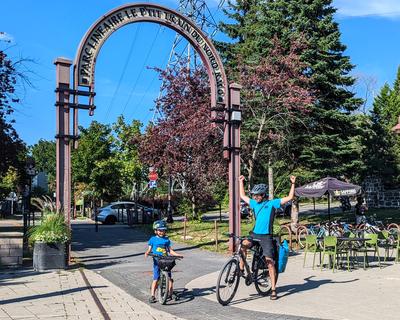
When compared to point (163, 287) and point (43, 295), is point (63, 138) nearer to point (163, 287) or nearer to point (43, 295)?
point (43, 295)

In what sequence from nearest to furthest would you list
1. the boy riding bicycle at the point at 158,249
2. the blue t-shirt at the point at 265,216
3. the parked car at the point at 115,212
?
the boy riding bicycle at the point at 158,249 → the blue t-shirt at the point at 265,216 → the parked car at the point at 115,212

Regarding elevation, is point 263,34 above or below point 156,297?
above

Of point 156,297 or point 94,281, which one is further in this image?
point 94,281

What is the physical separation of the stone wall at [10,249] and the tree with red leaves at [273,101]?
8898mm

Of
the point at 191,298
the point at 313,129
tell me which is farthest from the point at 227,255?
the point at 313,129

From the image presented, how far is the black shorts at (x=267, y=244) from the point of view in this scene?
8.37 m

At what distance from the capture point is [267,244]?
8.40m

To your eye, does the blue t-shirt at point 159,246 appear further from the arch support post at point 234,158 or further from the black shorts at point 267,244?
the arch support post at point 234,158

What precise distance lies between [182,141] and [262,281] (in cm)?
1465

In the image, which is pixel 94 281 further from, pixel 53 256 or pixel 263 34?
pixel 263 34

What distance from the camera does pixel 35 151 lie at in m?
110

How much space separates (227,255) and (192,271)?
3143mm

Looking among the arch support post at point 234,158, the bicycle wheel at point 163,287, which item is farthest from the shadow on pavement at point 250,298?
the arch support post at point 234,158

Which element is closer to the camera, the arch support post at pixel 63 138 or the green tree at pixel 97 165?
the arch support post at pixel 63 138
